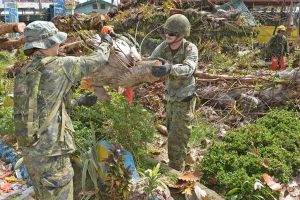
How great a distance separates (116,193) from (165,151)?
2.61 meters

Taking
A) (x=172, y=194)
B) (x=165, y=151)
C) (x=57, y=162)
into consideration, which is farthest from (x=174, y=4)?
(x=57, y=162)

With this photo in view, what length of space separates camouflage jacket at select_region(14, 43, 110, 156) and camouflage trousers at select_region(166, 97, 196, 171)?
199cm

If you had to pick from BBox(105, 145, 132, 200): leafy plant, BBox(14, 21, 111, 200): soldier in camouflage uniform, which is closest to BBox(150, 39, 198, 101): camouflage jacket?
BBox(105, 145, 132, 200): leafy plant

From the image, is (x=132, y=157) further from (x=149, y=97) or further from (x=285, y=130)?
(x=149, y=97)

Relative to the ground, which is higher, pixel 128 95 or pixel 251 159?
pixel 128 95

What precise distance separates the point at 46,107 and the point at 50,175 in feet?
1.94

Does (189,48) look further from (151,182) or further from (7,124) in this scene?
(7,124)

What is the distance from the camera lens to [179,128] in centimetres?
526

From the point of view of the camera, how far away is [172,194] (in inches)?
177

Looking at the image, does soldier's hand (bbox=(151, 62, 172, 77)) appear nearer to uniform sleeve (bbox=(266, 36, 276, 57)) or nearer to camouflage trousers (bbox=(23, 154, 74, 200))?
camouflage trousers (bbox=(23, 154, 74, 200))

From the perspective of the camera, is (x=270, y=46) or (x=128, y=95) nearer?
(x=128, y=95)

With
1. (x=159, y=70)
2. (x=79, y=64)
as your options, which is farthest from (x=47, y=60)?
(x=159, y=70)

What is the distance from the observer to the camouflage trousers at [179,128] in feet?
17.1

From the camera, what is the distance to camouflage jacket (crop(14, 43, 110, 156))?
3229mm
